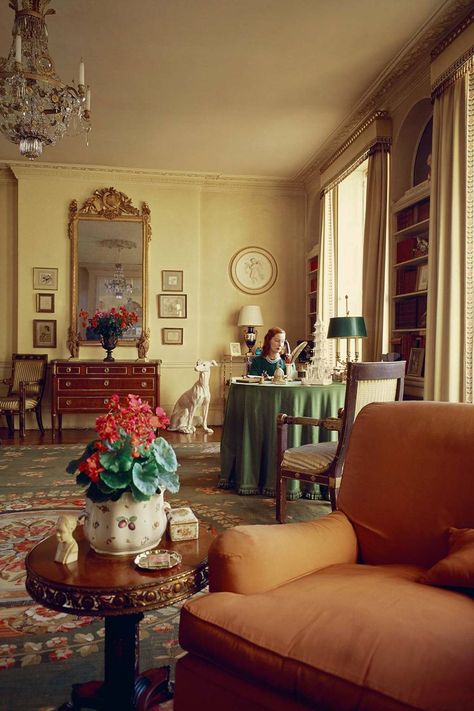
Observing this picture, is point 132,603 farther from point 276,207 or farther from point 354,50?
point 276,207

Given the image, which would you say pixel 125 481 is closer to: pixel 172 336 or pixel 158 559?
pixel 158 559

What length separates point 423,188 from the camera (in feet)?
14.9

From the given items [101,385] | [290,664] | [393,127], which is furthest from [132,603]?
[101,385]

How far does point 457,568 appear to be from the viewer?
1.50m

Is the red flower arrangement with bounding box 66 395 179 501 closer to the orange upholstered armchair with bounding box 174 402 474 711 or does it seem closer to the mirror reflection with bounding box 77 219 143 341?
the orange upholstered armchair with bounding box 174 402 474 711

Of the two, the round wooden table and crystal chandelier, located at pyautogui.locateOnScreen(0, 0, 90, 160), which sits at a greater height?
crystal chandelier, located at pyautogui.locateOnScreen(0, 0, 90, 160)

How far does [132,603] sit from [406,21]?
4.29 meters

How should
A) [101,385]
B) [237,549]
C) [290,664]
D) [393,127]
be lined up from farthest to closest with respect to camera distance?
1. [101,385]
2. [393,127]
3. [237,549]
4. [290,664]

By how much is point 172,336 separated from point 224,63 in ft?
12.8

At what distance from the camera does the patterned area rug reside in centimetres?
188

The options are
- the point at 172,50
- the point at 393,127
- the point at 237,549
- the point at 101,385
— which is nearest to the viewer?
the point at 237,549

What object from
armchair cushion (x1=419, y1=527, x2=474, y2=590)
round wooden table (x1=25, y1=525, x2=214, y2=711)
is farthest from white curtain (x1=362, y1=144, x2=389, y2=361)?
round wooden table (x1=25, y1=525, x2=214, y2=711)

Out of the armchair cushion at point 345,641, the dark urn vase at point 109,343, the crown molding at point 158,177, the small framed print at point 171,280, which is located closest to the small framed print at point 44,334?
the dark urn vase at point 109,343

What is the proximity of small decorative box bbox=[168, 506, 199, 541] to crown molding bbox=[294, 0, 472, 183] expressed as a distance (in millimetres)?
3877
